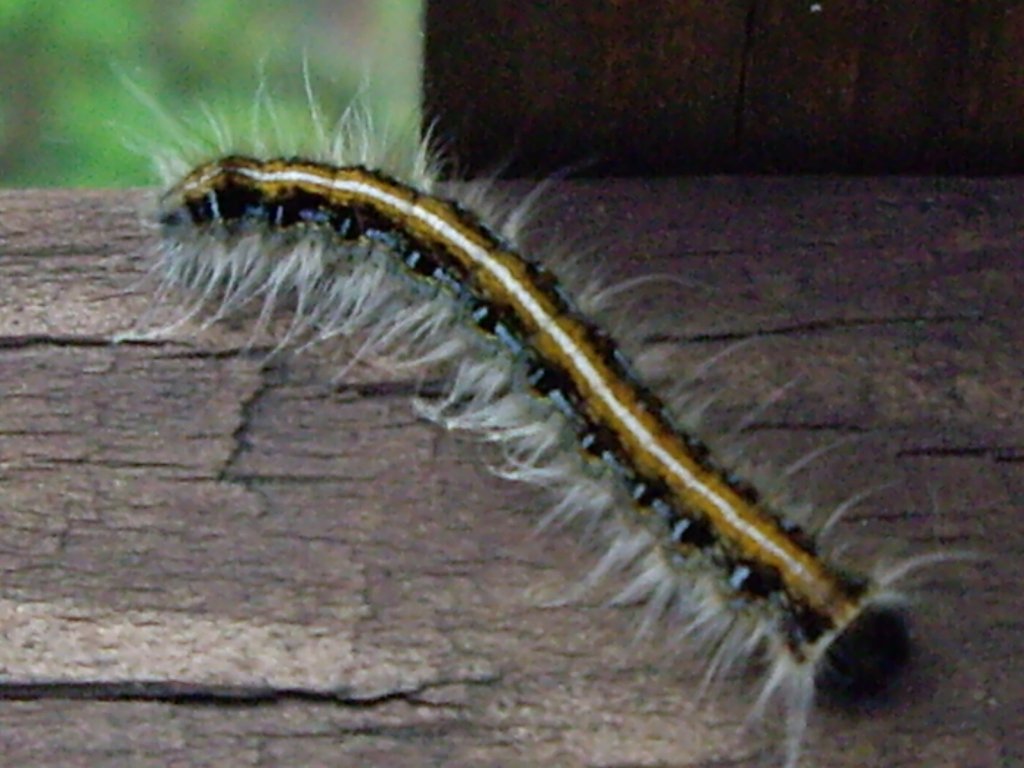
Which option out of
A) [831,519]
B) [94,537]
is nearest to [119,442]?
[94,537]

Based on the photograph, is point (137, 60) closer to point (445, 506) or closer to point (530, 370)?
point (530, 370)

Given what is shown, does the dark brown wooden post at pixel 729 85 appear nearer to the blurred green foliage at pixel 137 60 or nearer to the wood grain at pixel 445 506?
the wood grain at pixel 445 506

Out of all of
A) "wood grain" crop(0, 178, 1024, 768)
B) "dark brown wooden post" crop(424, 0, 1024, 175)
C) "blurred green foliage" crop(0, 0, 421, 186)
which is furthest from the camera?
"blurred green foliage" crop(0, 0, 421, 186)

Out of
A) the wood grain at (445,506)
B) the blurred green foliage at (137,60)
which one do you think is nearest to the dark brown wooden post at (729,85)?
the wood grain at (445,506)

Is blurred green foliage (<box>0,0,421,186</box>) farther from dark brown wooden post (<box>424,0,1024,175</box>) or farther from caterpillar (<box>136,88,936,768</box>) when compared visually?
dark brown wooden post (<box>424,0,1024,175</box>)

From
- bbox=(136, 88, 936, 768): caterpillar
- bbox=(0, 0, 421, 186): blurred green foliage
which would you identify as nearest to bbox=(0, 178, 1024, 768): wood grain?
bbox=(136, 88, 936, 768): caterpillar
